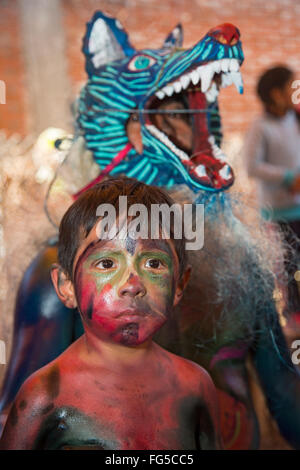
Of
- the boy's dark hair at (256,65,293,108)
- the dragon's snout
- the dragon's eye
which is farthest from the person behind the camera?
the boy's dark hair at (256,65,293,108)

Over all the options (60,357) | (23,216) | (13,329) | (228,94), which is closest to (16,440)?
(60,357)

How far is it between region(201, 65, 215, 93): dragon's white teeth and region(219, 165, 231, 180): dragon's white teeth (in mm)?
124

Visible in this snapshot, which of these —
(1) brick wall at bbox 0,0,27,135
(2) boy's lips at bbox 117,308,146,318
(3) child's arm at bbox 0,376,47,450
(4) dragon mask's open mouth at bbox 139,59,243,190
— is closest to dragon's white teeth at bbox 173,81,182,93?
(4) dragon mask's open mouth at bbox 139,59,243,190

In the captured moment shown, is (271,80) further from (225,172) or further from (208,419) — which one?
(208,419)

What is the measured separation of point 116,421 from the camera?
2.59 ft

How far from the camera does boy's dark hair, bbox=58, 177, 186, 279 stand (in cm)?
80

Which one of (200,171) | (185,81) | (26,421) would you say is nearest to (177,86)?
(185,81)

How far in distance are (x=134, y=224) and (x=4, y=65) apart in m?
0.57

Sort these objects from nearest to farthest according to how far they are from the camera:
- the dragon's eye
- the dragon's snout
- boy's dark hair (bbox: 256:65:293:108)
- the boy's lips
Answer: the boy's lips, the dragon's snout, the dragon's eye, boy's dark hair (bbox: 256:65:293:108)

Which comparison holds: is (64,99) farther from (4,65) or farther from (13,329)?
(13,329)

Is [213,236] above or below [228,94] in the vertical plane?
below

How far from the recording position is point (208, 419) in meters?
0.86

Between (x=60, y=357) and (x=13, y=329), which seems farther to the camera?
(x=13, y=329)

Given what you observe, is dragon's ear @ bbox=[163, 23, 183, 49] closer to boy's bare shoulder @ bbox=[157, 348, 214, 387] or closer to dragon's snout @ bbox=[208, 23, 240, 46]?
dragon's snout @ bbox=[208, 23, 240, 46]
